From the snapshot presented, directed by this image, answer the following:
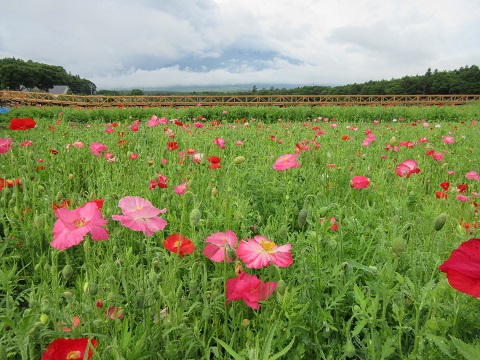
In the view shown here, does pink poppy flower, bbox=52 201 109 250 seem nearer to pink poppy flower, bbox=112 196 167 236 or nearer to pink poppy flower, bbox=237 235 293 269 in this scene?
pink poppy flower, bbox=112 196 167 236

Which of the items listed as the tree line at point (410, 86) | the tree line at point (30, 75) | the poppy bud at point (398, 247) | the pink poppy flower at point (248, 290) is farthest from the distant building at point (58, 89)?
the poppy bud at point (398, 247)

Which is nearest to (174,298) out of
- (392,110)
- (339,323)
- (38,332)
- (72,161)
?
(38,332)

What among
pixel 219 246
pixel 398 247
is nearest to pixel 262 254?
pixel 219 246

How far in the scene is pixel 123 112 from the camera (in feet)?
35.3

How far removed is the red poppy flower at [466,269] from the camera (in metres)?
0.58

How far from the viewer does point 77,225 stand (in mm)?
960

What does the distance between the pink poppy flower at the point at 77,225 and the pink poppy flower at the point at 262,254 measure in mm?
381

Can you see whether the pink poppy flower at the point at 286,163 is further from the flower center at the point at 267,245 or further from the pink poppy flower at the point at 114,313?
the pink poppy flower at the point at 114,313

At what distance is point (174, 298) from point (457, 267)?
0.68 meters

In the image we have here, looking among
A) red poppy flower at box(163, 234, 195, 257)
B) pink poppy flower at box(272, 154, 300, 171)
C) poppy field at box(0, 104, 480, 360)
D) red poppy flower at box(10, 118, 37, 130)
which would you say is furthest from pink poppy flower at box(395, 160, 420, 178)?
red poppy flower at box(10, 118, 37, 130)

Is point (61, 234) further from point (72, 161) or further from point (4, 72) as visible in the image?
point (4, 72)

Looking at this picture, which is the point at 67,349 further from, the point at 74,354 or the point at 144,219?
the point at 144,219

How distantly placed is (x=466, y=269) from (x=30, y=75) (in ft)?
286

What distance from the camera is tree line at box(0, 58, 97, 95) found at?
229 ft
